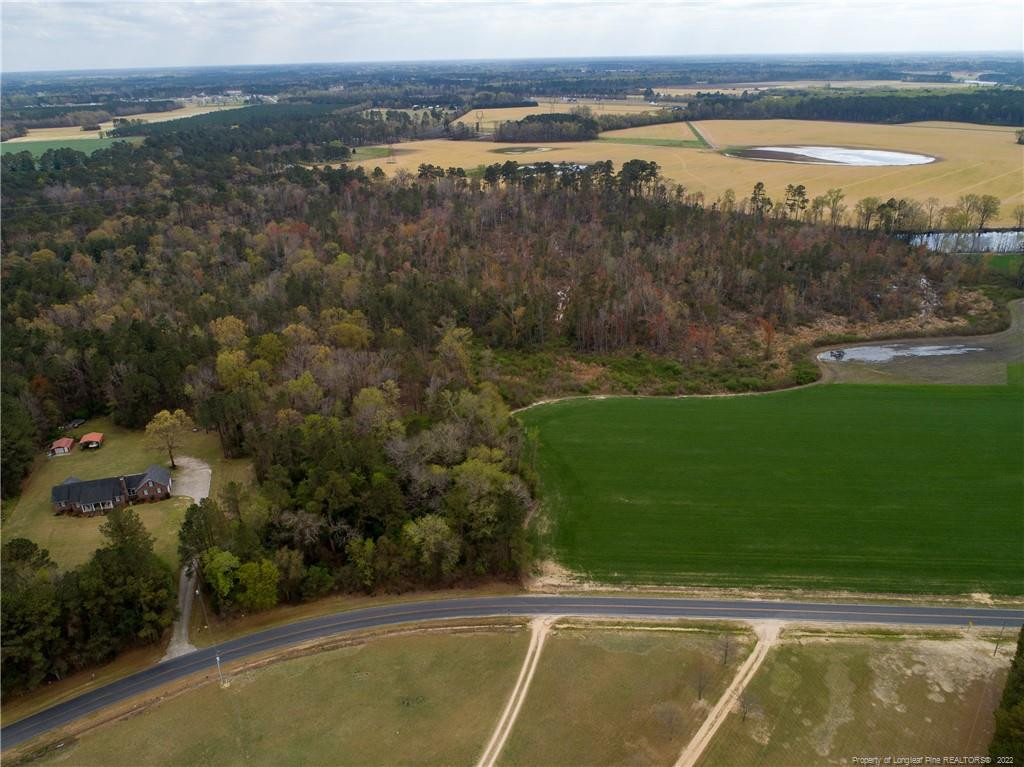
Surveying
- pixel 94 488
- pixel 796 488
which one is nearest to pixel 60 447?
pixel 94 488

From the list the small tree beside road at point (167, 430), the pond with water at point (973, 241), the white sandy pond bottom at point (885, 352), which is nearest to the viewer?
the small tree beside road at point (167, 430)

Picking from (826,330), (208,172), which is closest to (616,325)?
(826,330)

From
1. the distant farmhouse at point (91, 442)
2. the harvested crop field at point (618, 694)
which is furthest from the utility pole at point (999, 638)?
the distant farmhouse at point (91, 442)

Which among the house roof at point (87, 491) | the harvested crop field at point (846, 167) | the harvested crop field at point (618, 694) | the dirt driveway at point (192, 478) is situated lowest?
the harvested crop field at point (618, 694)

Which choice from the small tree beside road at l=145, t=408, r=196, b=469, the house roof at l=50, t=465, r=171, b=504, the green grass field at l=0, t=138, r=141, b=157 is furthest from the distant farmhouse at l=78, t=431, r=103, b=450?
the green grass field at l=0, t=138, r=141, b=157

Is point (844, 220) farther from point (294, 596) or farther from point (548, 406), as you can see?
point (294, 596)

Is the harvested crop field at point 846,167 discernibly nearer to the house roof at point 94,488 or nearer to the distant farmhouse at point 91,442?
the distant farmhouse at point 91,442

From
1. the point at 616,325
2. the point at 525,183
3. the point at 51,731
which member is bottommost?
the point at 51,731
